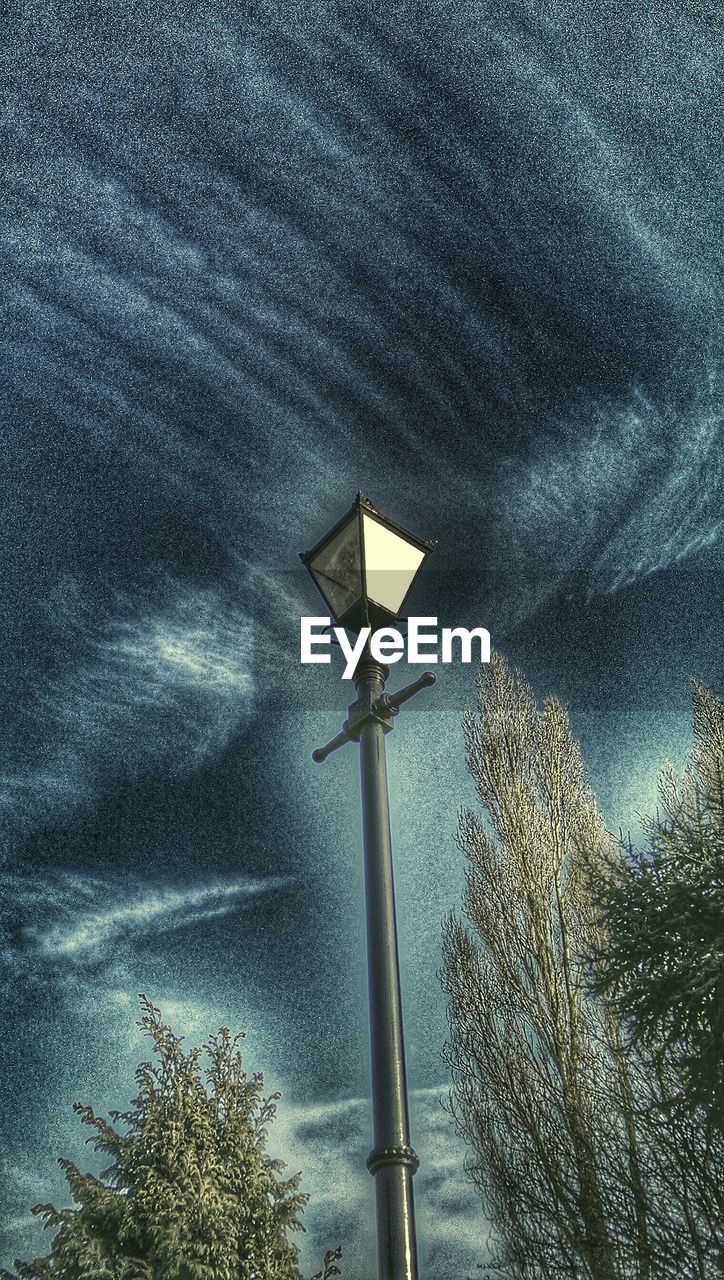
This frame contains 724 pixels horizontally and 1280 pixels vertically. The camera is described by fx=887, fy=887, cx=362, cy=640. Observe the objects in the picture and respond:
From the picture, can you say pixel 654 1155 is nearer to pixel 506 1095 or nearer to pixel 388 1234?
pixel 506 1095

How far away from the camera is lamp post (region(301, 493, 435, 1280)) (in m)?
2.69

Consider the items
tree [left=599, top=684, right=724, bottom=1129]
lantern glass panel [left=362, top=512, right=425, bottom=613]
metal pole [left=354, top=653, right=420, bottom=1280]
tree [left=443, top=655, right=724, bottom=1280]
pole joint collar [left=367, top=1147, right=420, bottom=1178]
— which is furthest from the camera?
tree [left=443, top=655, right=724, bottom=1280]

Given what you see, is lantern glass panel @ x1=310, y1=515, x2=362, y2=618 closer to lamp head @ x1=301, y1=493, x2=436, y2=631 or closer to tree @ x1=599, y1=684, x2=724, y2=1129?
lamp head @ x1=301, y1=493, x2=436, y2=631

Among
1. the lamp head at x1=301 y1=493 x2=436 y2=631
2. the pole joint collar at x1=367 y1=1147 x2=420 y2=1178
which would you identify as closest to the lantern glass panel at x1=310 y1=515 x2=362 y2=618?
the lamp head at x1=301 y1=493 x2=436 y2=631

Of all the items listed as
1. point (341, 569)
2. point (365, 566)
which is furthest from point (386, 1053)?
point (341, 569)

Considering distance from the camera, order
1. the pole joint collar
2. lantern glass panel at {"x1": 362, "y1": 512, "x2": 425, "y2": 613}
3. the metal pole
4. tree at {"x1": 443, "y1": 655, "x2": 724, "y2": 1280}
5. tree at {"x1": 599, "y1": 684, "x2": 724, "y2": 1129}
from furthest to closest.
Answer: tree at {"x1": 443, "y1": 655, "x2": 724, "y2": 1280} → tree at {"x1": 599, "y1": 684, "x2": 724, "y2": 1129} → lantern glass panel at {"x1": 362, "y1": 512, "x2": 425, "y2": 613} → the pole joint collar → the metal pole

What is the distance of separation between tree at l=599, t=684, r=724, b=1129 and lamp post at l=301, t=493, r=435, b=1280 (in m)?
5.47

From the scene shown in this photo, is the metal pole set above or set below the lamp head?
below

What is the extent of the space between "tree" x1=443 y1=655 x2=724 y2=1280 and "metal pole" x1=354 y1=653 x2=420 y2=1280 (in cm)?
650

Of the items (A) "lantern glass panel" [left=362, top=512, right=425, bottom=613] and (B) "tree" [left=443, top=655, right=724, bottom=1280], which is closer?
(A) "lantern glass panel" [left=362, top=512, right=425, bottom=613]

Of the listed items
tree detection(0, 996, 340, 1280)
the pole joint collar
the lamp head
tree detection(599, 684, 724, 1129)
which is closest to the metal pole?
the pole joint collar

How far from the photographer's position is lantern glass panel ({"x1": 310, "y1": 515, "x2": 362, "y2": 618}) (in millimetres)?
4066

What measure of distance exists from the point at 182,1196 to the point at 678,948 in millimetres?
7718

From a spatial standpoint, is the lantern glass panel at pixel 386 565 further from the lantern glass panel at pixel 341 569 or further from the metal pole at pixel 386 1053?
the metal pole at pixel 386 1053
